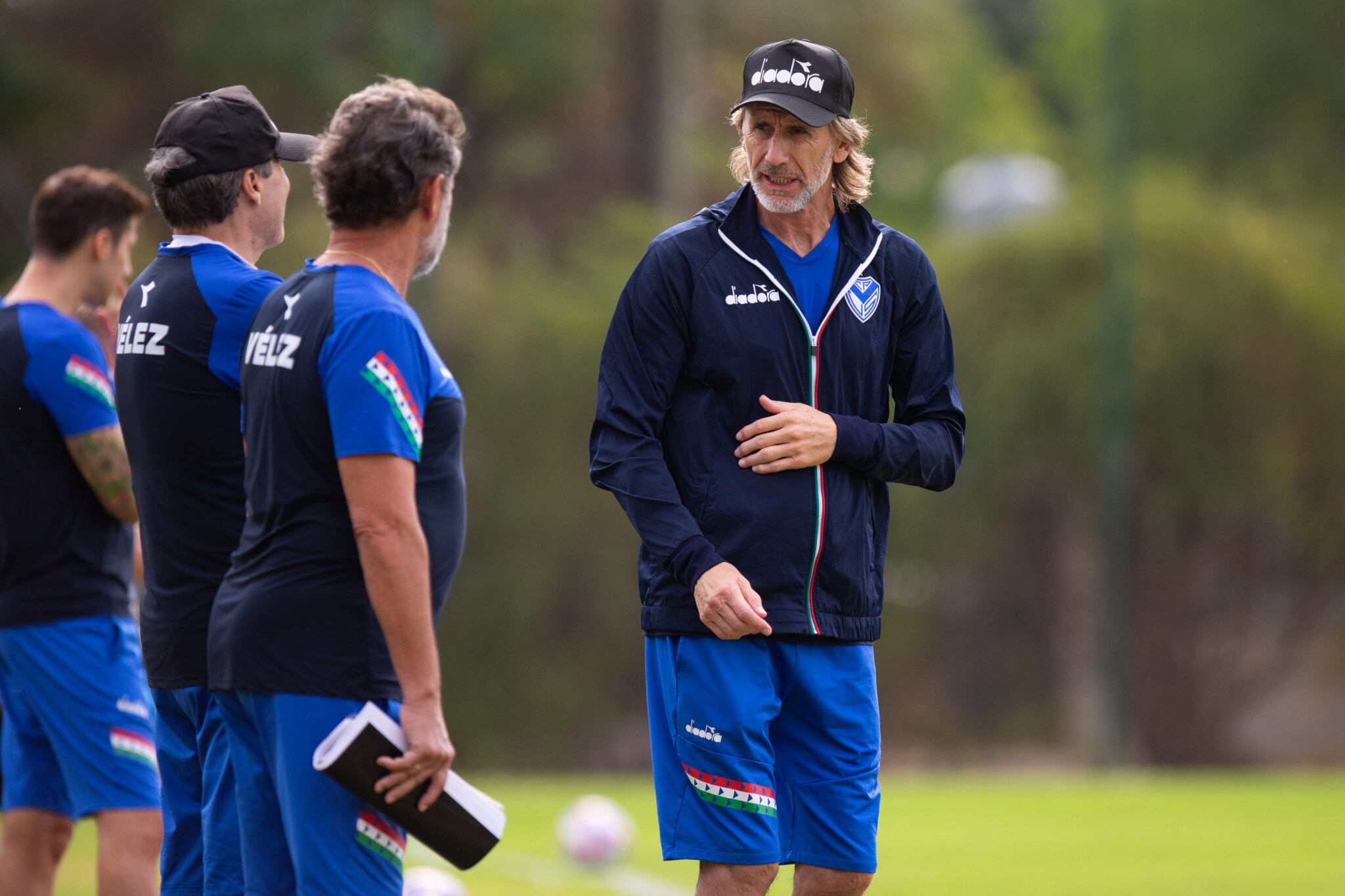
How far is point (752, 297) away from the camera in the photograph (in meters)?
4.20

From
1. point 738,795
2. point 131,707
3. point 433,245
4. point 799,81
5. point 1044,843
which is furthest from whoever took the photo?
point 1044,843

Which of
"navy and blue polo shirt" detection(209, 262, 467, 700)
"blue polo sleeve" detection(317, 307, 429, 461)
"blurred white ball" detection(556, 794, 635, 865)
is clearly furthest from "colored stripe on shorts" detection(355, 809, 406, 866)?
"blurred white ball" detection(556, 794, 635, 865)

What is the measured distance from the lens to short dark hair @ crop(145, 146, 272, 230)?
392 centimetres

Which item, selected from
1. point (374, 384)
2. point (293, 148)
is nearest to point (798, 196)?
point (293, 148)

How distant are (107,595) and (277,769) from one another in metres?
1.82

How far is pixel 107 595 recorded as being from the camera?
4875mm

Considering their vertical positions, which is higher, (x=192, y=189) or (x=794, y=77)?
(x=794, y=77)

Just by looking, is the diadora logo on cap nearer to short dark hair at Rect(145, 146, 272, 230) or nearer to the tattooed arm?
short dark hair at Rect(145, 146, 272, 230)

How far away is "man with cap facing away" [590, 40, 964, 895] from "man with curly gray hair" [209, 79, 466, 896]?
840 mm

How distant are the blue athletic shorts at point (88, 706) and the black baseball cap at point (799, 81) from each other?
92.5 inches

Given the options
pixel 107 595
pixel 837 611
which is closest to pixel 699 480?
pixel 837 611

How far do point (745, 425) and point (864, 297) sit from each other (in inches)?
17.8

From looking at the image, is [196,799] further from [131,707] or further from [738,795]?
[738,795]

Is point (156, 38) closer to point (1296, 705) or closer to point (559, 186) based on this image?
point (559, 186)
